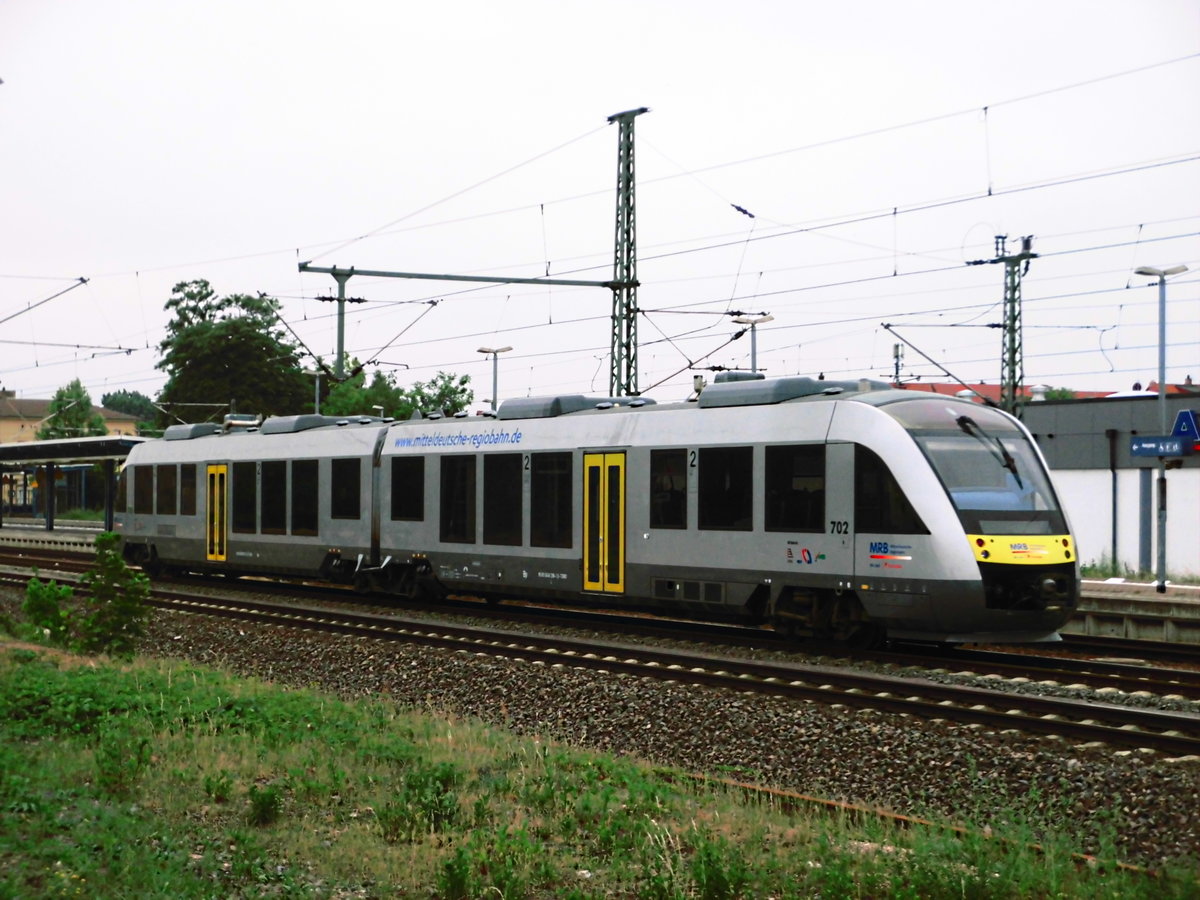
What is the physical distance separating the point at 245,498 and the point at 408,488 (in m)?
5.42

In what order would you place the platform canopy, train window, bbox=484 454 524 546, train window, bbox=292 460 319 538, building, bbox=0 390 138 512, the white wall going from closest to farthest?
train window, bbox=484 454 524 546
train window, bbox=292 460 319 538
the white wall
the platform canopy
building, bbox=0 390 138 512

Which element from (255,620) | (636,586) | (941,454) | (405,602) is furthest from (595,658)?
(405,602)

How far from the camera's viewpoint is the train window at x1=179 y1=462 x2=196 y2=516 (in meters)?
27.1

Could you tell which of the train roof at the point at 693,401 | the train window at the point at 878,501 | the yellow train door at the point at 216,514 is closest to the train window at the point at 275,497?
the train roof at the point at 693,401

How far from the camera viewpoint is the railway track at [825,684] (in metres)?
10.4

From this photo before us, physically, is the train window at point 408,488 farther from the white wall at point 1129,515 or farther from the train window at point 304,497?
the white wall at point 1129,515

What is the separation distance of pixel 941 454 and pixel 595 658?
4.59 metres

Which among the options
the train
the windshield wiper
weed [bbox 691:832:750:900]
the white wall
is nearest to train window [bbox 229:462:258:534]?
the train

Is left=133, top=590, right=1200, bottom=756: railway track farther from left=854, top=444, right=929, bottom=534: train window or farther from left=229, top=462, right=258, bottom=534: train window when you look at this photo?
left=229, top=462, right=258, bottom=534: train window

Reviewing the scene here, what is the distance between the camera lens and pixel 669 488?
56.4ft

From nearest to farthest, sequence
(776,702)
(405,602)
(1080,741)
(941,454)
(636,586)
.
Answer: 1. (1080,741)
2. (776,702)
3. (941,454)
4. (636,586)
5. (405,602)

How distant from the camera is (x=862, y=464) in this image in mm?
Answer: 14648

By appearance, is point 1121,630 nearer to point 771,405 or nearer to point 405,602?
point 771,405

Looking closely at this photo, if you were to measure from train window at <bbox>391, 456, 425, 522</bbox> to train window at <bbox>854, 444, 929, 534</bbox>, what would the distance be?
9.04m
